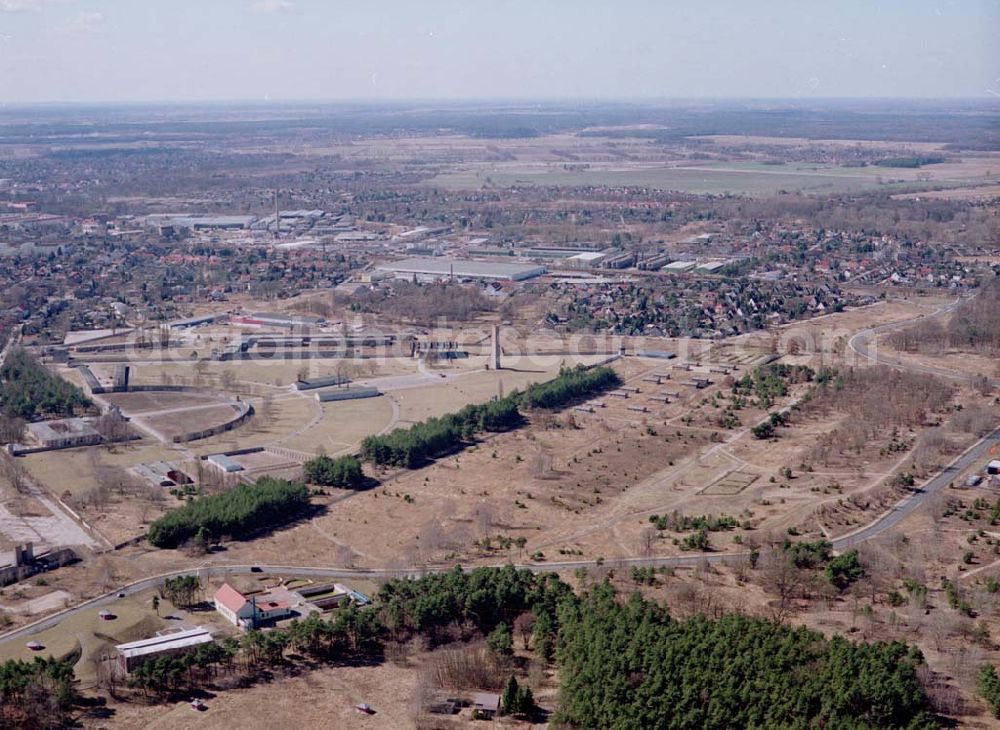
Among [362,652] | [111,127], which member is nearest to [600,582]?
[362,652]

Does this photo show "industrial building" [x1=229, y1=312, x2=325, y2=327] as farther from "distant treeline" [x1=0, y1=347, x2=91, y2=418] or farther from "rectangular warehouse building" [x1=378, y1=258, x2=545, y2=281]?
"distant treeline" [x1=0, y1=347, x2=91, y2=418]

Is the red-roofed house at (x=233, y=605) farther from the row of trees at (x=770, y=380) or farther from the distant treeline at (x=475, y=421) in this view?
the row of trees at (x=770, y=380)

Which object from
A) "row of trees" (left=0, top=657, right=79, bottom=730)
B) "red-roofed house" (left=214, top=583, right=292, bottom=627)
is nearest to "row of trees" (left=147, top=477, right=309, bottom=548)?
"red-roofed house" (left=214, top=583, right=292, bottom=627)

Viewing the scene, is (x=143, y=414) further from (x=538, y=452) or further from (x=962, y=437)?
(x=962, y=437)

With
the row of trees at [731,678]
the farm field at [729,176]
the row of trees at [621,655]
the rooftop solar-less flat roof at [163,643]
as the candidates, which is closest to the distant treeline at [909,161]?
the farm field at [729,176]

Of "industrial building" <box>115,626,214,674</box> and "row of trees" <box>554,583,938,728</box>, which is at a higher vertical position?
"row of trees" <box>554,583,938,728</box>

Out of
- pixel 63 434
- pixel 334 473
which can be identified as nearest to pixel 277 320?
pixel 63 434
